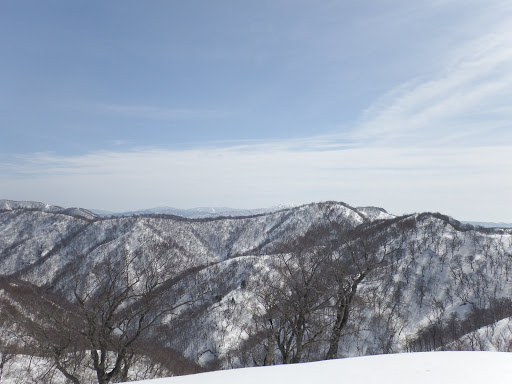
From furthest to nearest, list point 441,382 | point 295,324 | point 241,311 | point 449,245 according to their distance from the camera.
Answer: point 449,245, point 241,311, point 295,324, point 441,382

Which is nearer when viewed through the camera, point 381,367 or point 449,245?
point 381,367

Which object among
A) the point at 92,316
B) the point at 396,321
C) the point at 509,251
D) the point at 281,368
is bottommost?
the point at 396,321

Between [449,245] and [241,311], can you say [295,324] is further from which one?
[449,245]

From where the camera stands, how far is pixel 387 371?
6637 millimetres

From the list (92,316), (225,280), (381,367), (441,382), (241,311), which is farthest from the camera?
(225,280)

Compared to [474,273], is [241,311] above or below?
below

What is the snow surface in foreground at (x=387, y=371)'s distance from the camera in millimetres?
6199

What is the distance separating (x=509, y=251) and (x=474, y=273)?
1803 centimetres

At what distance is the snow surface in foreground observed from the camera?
6.20 m

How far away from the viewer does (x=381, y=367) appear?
6.90 meters

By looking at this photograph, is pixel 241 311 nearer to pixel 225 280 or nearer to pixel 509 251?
pixel 225 280

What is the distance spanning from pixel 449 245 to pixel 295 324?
429 ft

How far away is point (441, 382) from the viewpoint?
235 inches

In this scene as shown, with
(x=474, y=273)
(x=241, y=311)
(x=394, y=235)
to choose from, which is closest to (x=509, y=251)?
(x=474, y=273)
